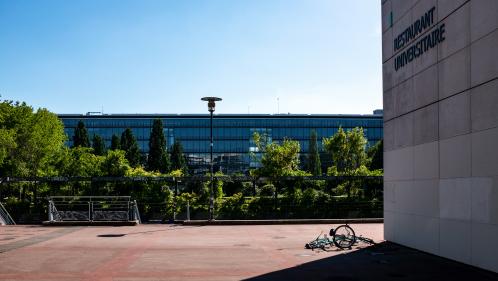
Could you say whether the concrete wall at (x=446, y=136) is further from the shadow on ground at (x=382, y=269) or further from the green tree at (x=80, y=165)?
the green tree at (x=80, y=165)

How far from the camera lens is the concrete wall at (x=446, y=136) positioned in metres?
13.0

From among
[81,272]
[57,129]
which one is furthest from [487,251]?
[57,129]

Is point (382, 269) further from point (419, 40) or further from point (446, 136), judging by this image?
point (419, 40)

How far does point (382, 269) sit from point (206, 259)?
4.98 metres

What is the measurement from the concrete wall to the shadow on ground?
1.62 feet

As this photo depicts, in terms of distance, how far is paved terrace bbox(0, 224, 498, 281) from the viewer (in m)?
12.6

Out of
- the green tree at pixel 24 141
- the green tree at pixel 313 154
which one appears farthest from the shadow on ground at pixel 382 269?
the green tree at pixel 313 154

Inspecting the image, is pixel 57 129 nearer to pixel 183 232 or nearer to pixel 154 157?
pixel 183 232

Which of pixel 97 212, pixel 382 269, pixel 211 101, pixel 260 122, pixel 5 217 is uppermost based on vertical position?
pixel 260 122

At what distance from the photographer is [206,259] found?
15.2 meters

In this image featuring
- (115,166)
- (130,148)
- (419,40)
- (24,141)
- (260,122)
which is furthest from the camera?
(260,122)

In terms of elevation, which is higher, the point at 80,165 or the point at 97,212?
the point at 80,165

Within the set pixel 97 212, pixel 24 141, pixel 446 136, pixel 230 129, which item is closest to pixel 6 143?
pixel 24 141

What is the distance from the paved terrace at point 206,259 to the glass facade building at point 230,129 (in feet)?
342
